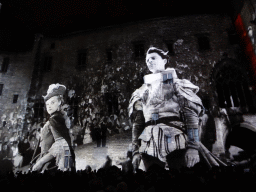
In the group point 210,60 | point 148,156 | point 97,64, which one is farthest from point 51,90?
point 210,60

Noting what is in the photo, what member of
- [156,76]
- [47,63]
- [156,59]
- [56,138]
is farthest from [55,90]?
[156,59]

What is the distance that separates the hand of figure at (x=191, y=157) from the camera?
36.1ft

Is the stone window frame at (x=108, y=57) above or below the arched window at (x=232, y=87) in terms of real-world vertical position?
above

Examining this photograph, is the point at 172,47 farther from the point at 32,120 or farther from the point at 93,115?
the point at 32,120

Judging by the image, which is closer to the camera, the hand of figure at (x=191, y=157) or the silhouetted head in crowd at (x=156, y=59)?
the hand of figure at (x=191, y=157)

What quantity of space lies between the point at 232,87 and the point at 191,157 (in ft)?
19.6

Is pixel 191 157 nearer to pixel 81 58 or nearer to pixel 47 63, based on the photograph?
pixel 81 58

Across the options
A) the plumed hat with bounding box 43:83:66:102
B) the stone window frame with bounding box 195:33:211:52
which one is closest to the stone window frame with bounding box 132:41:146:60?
the stone window frame with bounding box 195:33:211:52

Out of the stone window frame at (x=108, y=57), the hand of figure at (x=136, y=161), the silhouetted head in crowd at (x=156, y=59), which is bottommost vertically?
the hand of figure at (x=136, y=161)

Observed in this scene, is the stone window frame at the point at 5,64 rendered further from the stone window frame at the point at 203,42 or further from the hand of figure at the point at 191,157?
the hand of figure at the point at 191,157

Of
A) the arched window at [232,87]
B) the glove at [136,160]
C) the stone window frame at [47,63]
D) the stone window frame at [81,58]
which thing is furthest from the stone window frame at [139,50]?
the stone window frame at [47,63]

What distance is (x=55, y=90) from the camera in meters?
15.7

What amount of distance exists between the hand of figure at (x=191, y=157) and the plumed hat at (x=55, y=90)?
1088 centimetres

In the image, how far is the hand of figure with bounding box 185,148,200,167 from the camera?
10992 millimetres
